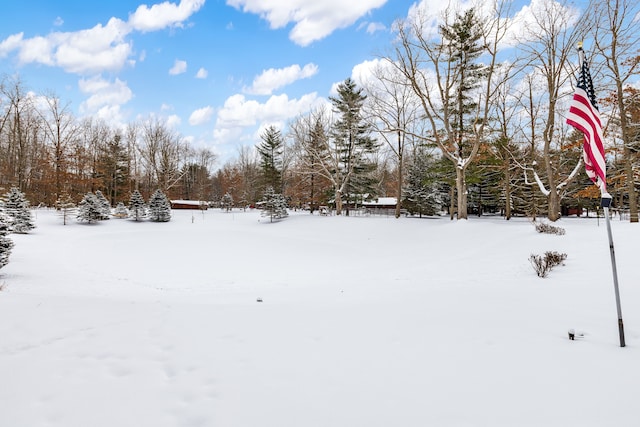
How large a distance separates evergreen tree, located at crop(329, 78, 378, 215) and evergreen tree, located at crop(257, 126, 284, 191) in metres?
15.5

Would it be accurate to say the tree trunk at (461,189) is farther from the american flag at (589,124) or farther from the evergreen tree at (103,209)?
the evergreen tree at (103,209)

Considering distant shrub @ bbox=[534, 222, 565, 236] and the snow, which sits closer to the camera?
the snow

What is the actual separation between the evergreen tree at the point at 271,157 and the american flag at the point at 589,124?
40531 millimetres

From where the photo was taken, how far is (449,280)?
8.36 m

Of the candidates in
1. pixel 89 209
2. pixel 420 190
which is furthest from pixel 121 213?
pixel 420 190

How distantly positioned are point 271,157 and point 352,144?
57.5 feet

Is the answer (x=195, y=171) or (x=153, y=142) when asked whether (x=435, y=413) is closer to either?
(x=153, y=142)

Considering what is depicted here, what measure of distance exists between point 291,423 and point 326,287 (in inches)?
246

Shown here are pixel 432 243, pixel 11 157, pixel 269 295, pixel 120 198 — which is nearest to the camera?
pixel 269 295

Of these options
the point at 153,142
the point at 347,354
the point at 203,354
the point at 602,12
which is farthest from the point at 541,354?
the point at 153,142

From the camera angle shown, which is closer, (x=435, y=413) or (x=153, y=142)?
(x=435, y=413)

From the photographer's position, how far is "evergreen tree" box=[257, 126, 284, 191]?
4341cm

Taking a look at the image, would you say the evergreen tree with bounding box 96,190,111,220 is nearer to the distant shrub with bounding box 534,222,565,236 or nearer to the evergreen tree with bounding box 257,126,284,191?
the evergreen tree with bounding box 257,126,284,191

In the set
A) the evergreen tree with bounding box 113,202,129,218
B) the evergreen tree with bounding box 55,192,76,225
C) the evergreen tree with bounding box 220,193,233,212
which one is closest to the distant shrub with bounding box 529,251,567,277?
the evergreen tree with bounding box 55,192,76,225
